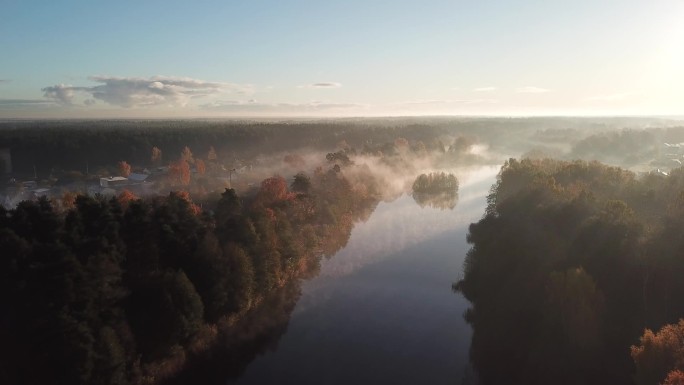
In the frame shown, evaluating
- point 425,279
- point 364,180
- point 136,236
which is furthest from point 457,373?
point 364,180

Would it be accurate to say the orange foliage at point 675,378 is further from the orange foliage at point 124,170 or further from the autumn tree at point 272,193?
the orange foliage at point 124,170

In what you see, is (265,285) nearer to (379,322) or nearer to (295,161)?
(379,322)

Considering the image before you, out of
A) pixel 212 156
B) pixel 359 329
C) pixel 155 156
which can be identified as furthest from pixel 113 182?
pixel 359 329

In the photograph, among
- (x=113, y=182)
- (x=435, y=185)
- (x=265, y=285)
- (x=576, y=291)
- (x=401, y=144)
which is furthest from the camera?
(x=401, y=144)

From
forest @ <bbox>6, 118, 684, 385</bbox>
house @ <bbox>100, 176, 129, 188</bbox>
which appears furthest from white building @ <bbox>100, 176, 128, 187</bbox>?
forest @ <bbox>6, 118, 684, 385</bbox>

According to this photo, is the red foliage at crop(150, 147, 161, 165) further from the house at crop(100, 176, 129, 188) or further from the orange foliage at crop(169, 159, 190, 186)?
the house at crop(100, 176, 129, 188)

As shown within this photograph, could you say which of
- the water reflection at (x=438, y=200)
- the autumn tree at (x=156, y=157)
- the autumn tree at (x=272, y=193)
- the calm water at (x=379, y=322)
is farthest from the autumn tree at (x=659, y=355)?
the autumn tree at (x=156, y=157)
